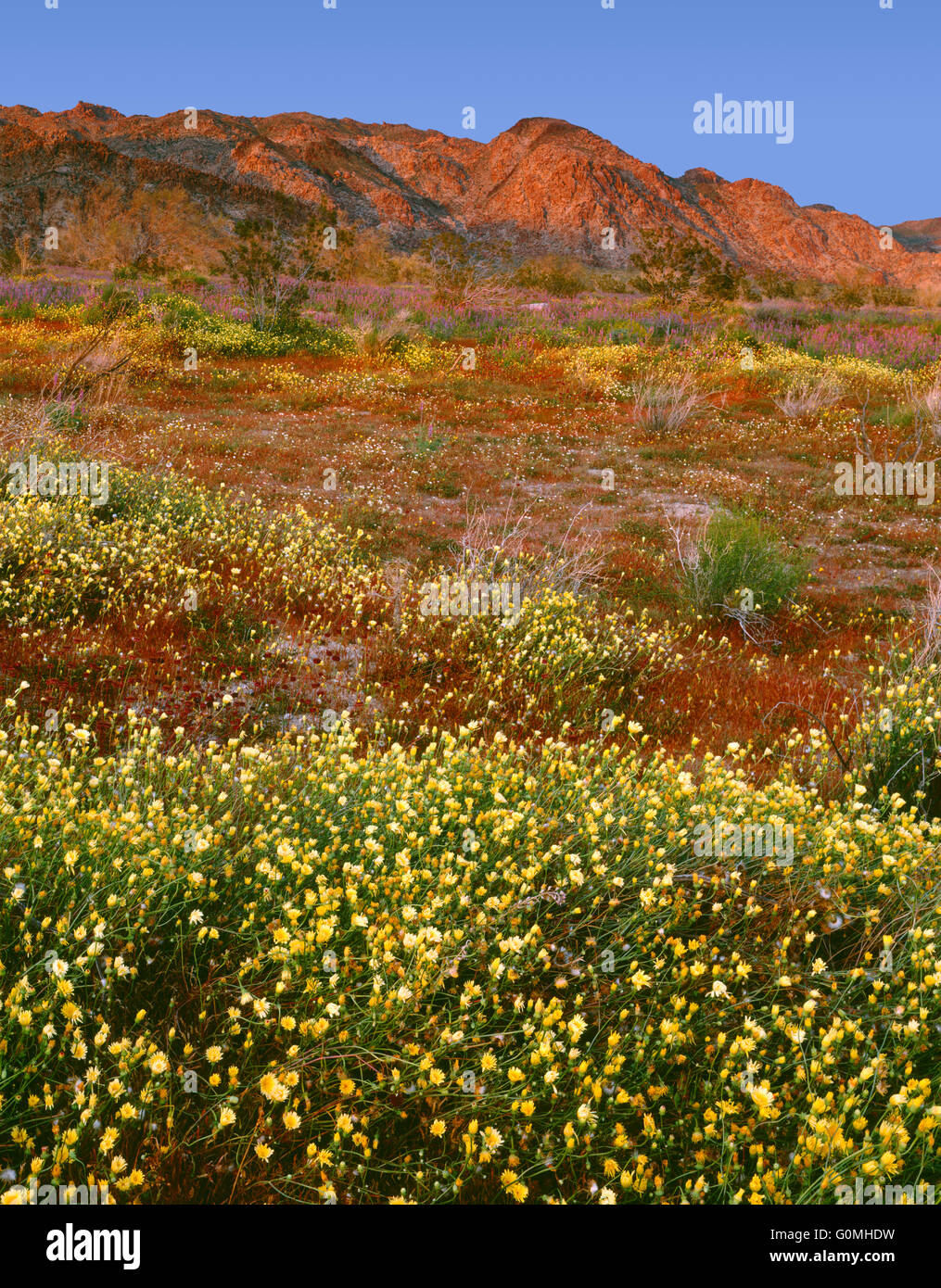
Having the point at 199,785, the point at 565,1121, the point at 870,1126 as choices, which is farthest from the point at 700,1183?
the point at 199,785

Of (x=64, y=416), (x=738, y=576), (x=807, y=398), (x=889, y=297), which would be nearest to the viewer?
(x=738, y=576)

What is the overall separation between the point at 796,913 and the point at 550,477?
9.70m

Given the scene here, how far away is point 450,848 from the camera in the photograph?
2.87 metres

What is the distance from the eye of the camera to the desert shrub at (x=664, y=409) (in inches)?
597

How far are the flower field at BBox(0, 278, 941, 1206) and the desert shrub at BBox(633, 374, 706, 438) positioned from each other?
5.32 metres

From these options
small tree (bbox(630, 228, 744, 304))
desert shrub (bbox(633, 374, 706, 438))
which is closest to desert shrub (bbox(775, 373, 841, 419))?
desert shrub (bbox(633, 374, 706, 438))

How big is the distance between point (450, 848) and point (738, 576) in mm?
5317

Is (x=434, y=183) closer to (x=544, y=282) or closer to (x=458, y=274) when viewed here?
(x=544, y=282)

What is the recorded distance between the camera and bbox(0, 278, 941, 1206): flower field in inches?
76.7

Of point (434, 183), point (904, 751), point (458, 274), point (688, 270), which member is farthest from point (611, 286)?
point (434, 183)

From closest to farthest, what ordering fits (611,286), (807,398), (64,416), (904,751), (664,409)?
(904,751), (64,416), (664,409), (807,398), (611,286)

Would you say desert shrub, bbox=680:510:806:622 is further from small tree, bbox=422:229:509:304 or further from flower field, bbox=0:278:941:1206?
small tree, bbox=422:229:509:304

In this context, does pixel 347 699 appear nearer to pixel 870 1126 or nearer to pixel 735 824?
pixel 735 824

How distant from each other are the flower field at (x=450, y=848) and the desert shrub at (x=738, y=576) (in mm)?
41
